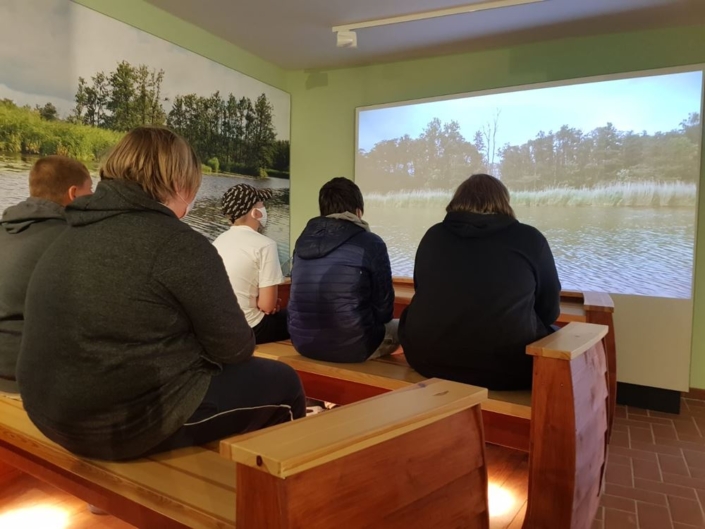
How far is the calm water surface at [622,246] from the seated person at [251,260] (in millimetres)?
2254

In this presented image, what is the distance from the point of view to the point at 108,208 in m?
1.20

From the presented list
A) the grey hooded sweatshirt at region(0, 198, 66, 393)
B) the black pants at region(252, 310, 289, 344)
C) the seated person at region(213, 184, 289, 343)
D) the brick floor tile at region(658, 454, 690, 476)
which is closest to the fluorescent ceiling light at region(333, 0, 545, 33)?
the seated person at region(213, 184, 289, 343)

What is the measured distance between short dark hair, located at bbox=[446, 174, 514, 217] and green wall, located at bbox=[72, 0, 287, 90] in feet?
8.20

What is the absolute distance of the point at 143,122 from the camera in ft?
11.2

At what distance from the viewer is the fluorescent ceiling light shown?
3.21 m

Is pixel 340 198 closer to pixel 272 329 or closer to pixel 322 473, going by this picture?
pixel 272 329

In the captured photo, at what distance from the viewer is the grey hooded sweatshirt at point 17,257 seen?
1656mm

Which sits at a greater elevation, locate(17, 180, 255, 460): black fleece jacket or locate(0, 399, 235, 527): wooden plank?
locate(17, 180, 255, 460): black fleece jacket

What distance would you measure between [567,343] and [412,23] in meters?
2.68

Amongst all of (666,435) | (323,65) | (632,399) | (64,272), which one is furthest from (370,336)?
(323,65)

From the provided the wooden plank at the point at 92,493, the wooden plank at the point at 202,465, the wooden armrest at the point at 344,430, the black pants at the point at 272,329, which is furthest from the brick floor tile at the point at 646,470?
the wooden plank at the point at 92,493

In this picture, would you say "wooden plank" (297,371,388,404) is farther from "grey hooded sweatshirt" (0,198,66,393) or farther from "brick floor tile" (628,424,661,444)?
"brick floor tile" (628,424,661,444)

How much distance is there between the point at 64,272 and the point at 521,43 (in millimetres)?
3689

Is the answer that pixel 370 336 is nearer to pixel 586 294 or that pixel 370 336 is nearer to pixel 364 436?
pixel 364 436
